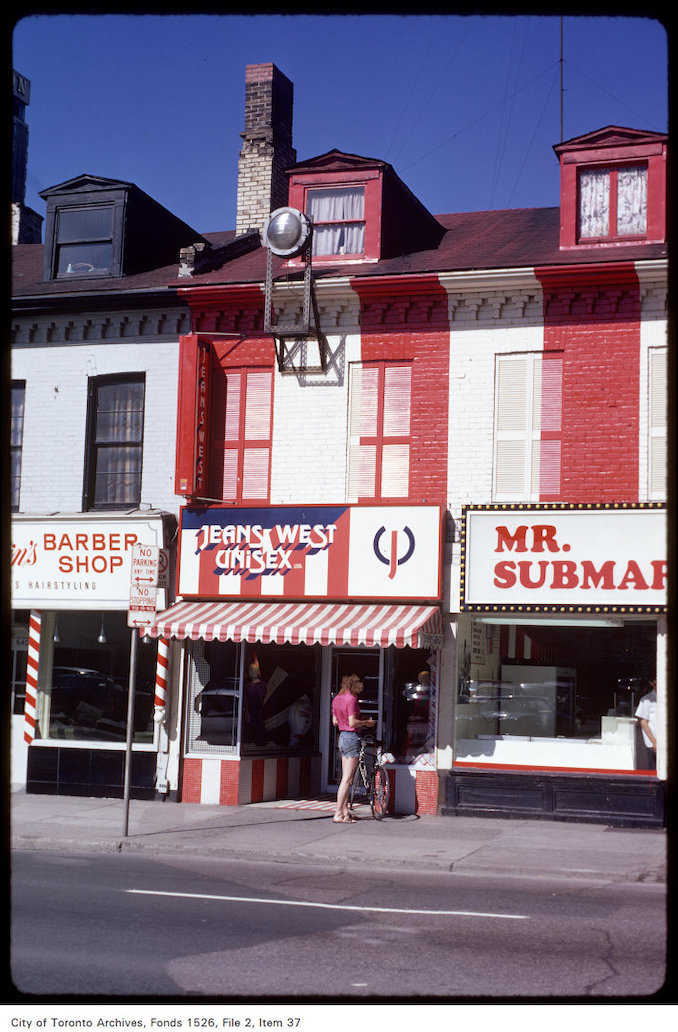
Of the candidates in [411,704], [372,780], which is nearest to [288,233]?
[411,704]

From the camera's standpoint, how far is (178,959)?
7055 mm

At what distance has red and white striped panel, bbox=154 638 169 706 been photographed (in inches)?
696

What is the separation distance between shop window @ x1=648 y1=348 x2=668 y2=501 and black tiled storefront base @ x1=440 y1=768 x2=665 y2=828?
13.1 ft

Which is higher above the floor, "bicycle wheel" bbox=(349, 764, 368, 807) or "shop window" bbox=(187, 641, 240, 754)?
"shop window" bbox=(187, 641, 240, 754)

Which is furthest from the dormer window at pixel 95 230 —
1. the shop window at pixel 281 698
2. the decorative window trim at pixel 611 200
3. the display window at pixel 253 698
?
the shop window at pixel 281 698

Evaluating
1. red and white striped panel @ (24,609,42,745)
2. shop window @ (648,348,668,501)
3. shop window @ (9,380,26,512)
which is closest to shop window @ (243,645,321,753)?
red and white striped panel @ (24,609,42,745)

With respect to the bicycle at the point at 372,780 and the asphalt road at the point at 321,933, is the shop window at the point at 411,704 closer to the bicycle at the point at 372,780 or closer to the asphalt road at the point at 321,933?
the bicycle at the point at 372,780

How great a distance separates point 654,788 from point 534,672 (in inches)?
90.6

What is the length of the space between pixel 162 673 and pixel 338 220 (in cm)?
783

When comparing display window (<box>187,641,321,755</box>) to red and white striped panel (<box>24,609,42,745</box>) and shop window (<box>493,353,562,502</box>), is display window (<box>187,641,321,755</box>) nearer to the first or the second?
red and white striped panel (<box>24,609,42,745</box>)

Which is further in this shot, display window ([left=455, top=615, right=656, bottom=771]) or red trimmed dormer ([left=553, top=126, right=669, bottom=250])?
red trimmed dormer ([left=553, top=126, right=669, bottom=250])

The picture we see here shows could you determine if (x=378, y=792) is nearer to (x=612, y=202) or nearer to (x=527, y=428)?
(x=527, y=428)

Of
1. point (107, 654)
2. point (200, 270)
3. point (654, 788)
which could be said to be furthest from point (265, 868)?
point (200, 270)

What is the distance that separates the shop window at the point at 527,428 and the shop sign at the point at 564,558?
436 mm
